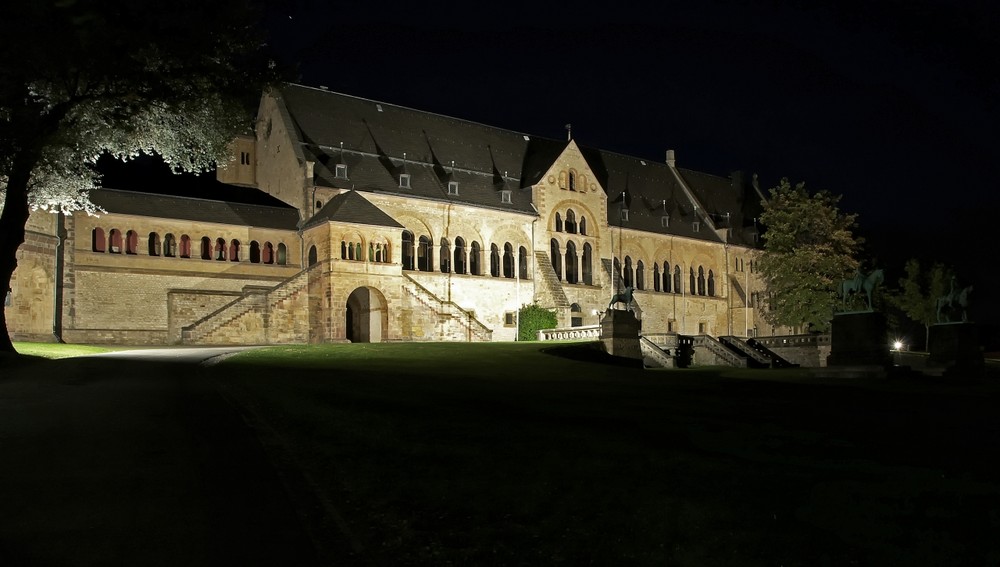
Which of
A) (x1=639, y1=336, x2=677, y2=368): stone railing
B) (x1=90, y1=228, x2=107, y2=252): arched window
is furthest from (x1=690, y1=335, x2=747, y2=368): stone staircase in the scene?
(x1=90, y1=228, x2=107, y2=252): arched window

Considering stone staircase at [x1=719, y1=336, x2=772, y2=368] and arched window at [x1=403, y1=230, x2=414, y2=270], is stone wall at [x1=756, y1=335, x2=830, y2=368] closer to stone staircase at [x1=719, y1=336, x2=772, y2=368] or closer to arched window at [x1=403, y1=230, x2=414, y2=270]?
stone staircase at [x1=719, y1=336, x2=772, y2=368]

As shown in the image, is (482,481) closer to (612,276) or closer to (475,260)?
(475,260)

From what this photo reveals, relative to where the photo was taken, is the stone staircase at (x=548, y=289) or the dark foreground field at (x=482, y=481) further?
the stone staircase at (x=548, y=289)

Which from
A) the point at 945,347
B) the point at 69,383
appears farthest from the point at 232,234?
the point at 945,347

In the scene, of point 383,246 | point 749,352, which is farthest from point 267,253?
point 749,352

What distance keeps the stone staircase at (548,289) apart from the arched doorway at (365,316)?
13651mm

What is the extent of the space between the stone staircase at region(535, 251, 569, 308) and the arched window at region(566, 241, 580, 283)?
3.68 m

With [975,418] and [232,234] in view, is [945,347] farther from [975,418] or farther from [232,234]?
[232,234]

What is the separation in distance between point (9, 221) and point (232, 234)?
24427 millimetres

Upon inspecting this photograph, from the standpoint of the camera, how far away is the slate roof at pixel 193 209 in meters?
49.4

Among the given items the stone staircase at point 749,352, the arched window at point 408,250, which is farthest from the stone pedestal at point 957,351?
the arched window at point 408,250

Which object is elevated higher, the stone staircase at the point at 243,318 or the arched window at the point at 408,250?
the arched window at the point at 408,250

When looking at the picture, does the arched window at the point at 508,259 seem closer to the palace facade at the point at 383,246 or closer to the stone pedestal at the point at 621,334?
the palace facade at the point at 383,246

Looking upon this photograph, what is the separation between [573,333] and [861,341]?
77.2 ft
